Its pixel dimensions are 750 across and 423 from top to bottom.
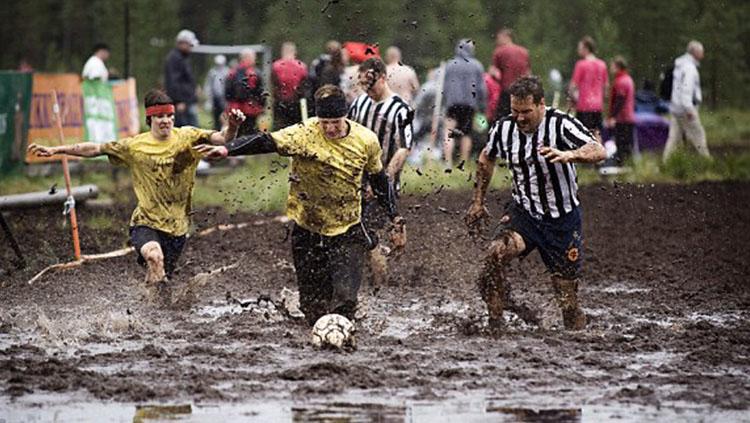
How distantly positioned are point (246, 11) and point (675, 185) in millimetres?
33084

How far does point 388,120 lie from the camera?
13508 millimetres

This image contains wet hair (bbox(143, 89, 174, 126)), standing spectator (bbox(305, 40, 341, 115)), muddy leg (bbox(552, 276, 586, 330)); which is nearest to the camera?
muddy leg (bbox(552, 276, 586, 330))

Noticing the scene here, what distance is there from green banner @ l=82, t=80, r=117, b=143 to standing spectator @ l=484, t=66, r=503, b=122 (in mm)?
5715

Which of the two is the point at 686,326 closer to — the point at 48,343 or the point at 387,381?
the point at 387,381

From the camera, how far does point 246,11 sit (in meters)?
52.8

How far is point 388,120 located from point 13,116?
710 cm

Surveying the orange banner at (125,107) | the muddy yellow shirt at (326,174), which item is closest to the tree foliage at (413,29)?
the orange banner at (125,107)

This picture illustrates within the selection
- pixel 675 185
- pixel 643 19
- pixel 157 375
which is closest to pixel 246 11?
pixel 643 19

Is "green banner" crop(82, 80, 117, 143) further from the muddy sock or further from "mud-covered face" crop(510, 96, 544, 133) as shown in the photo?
"mud-covered face" crop(510, 96, 544, 133)

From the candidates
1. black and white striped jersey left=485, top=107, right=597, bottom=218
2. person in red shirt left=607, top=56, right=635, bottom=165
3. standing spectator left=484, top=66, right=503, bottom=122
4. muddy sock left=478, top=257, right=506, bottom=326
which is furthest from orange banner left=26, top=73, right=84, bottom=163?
black and white striped jersey left=485, top=107, right=597, bottom=218

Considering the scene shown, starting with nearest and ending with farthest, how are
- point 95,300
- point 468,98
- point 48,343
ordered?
point 48,343 → point 95,300 → point 468,98

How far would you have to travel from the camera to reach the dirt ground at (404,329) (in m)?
8.68

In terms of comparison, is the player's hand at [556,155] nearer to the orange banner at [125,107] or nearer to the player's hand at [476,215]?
the player's hand at [476,215]

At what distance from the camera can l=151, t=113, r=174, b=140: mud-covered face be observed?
1173 cm
